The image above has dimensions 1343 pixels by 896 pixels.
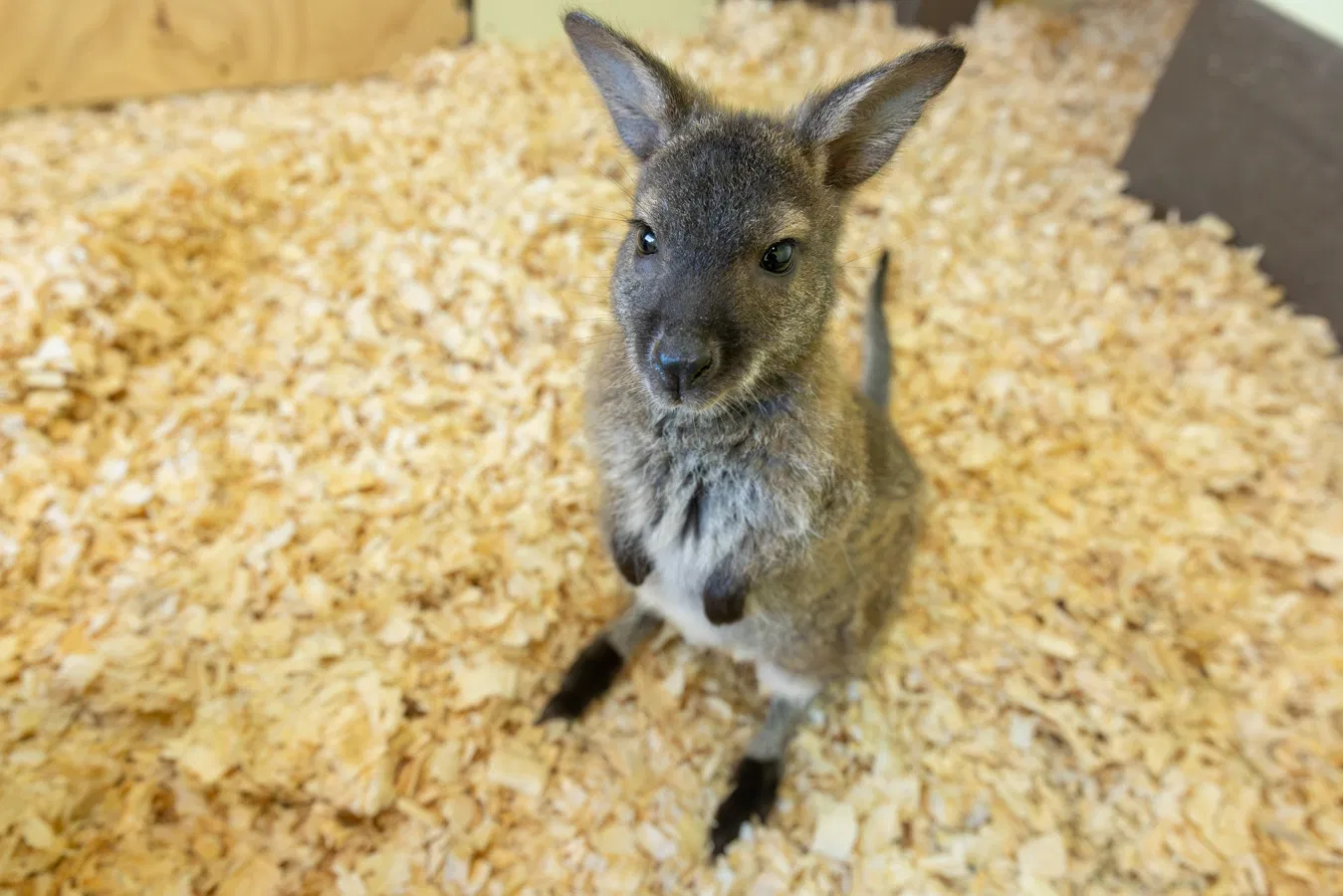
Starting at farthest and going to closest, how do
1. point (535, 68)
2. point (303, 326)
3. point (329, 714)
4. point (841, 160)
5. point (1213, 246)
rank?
point (535, 68) → point (1213, 246) → point (303, 326) → point (329, 714) → point (841, 160)

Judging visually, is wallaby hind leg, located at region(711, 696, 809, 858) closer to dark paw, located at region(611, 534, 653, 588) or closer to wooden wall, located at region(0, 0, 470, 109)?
dark paw, located at region(611, 534, 653, 588)

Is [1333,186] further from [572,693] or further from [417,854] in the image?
[417,854]

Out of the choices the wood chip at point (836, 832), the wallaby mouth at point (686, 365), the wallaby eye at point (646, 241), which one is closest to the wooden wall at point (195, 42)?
the wallaby eye at point (646, 241)

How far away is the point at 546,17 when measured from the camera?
4137 millimetres

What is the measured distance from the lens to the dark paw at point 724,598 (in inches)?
81.0


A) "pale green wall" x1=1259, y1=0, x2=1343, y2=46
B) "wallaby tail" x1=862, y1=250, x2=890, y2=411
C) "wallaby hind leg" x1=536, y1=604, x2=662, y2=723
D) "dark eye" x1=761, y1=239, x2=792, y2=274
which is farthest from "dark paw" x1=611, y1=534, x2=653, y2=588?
"pale green wall" x1=1259, y1=0, x2=1343, y2=46

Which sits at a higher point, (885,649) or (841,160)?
(841,160)

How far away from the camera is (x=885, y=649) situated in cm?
267

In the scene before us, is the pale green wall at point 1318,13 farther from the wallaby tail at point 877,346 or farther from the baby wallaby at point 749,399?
the baby wallaby at point 749,399

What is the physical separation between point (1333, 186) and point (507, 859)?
151 inches

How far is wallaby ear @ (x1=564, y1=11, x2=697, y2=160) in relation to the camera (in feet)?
6.25

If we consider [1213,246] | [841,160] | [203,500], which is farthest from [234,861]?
[1213,246]

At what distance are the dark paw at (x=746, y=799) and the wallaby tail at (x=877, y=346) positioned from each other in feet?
3.95

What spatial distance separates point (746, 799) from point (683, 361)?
1.37 meters
